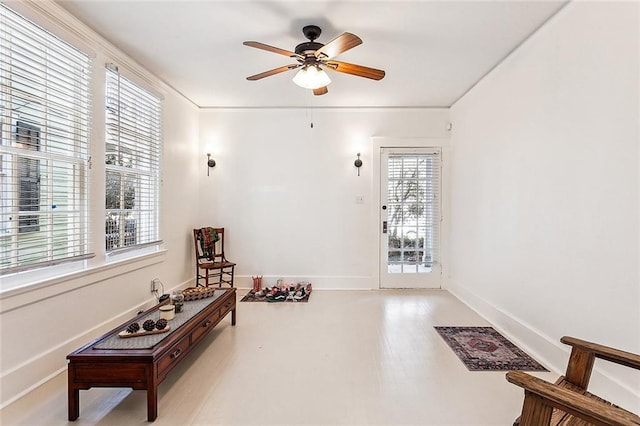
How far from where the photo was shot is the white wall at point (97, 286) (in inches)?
79.1

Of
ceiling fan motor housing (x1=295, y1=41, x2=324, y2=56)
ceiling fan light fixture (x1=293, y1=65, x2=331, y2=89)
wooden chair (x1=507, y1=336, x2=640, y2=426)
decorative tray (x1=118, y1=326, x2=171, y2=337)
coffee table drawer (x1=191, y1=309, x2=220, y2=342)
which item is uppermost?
ceiling fan motor housing (x1=295, y1=41, x2=324, y2=56)

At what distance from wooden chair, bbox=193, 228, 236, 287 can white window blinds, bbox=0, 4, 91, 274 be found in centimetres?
177

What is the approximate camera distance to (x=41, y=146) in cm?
220

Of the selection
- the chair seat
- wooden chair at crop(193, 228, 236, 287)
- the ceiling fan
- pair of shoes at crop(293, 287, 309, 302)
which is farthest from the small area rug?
the ceiling fan

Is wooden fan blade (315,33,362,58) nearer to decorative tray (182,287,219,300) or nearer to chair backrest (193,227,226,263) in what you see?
decorative tray (182,287,219,300)

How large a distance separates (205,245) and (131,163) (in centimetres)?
152

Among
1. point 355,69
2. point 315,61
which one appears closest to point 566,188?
point 355,69

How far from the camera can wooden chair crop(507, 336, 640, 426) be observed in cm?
101

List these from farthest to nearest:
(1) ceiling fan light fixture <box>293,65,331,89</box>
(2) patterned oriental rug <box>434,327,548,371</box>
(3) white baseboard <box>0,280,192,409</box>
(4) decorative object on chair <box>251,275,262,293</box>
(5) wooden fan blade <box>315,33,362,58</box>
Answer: (4) decorative object on chair <box>251,275,262,293</box>
(1) ceiling fan light fixture <box>293,65,331,89</box>
(2) patterned oriental rug <box>434,327,548,371</box>
(5) wooden fan blade <box>315,33,362,58</box>
(3) white baseboard <box>0,280,192,409</box>

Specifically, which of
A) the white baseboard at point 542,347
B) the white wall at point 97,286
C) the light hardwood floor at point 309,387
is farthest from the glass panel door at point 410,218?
the white wall at point 97,286

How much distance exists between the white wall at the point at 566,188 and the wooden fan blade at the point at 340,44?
5.07 feet

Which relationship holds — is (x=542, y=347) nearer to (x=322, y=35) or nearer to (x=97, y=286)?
(x=322, y=35)

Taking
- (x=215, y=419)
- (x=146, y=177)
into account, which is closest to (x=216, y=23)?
(x=146, y=177)

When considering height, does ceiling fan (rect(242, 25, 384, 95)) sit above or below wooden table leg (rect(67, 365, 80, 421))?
above
